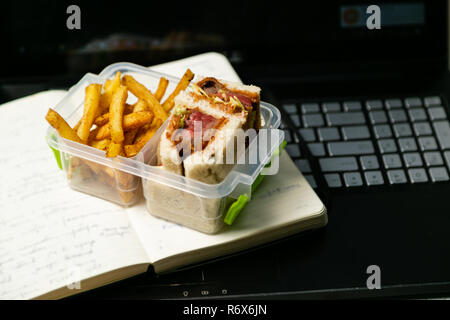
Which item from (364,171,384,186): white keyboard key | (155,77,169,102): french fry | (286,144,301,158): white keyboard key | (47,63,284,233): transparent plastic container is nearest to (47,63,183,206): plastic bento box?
(47,63,284,233): transparent plastic container

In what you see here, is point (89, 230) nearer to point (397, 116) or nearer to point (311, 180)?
point (311, 180)

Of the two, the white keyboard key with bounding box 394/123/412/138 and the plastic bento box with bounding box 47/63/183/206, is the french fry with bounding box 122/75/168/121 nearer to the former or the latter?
the plastic bento box with bounding box 47/63/183/206

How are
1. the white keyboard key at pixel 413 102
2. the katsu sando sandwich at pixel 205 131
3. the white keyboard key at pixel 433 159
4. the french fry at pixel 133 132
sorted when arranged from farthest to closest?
the white keyboard key at pixel 413 102 → the white keyboard key at pixel 433 159 → the french fry at pixel 133 132 → the katsu sando sandwich at pixel 205 131

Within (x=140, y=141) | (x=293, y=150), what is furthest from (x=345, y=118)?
(x=140, y=141)

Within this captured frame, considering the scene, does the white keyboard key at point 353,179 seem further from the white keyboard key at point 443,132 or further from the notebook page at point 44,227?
the notebook page at point 44,227

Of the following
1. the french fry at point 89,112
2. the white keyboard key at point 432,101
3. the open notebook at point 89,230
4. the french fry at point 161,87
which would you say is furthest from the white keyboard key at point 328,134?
the french fry at point 89,112

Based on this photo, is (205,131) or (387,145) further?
(387,145)

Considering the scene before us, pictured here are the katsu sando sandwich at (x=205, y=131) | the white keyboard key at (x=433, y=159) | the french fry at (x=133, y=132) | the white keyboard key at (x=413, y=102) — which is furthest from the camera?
the white keyboard key at (x=413, y=102)
